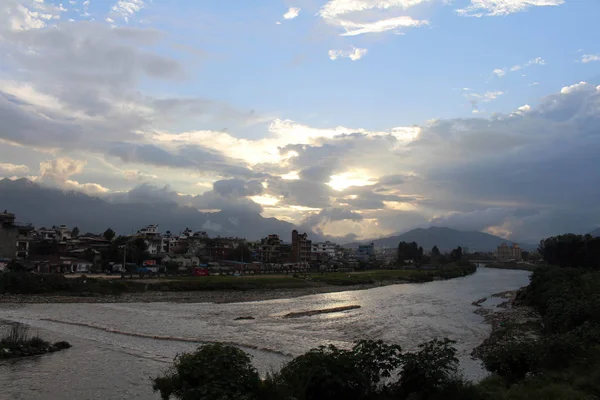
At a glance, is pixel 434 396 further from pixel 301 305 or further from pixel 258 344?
pixel 301 305

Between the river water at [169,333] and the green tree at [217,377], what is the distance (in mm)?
5827

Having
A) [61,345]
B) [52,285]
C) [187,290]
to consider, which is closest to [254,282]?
[187,290]

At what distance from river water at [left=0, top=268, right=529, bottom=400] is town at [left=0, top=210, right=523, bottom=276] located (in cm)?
3413

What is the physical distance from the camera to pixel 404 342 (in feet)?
89.9

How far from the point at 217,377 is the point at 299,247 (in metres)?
123

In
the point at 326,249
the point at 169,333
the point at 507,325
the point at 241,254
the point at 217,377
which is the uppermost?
the point at 326,249

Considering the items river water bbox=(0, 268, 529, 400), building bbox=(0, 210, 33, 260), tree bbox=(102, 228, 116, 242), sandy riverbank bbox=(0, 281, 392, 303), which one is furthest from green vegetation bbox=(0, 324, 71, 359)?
tree bbox=(102, 228, 116, 242)

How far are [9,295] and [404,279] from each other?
251 ft

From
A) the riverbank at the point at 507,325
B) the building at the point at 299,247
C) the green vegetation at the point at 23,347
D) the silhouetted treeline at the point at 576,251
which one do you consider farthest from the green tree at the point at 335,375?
the building at the point at 299,247

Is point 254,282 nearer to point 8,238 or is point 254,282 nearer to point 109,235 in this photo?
point 8,238

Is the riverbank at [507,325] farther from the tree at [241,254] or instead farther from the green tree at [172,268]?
the tree at [241,254]

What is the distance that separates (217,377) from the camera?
9500 millimetres

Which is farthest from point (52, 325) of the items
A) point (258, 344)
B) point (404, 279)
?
point (404, 279)

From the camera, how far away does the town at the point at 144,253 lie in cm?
7631
